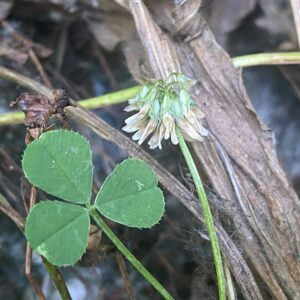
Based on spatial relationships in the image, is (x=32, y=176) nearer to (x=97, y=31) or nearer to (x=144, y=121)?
(x=144, y=121)

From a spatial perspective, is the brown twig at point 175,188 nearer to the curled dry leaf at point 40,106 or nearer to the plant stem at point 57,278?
the curled dry leaf at point 40,106

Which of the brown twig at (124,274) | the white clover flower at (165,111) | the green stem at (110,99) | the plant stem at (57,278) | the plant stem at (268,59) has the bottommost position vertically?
the brown twig at (124,274)

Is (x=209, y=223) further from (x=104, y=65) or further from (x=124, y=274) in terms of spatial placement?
(x=104, y=65)

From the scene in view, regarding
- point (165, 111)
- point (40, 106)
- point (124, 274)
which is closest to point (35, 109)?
point (40, 106)

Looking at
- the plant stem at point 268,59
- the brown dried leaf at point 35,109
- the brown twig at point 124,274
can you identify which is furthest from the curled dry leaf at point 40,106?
the plant stem at point 268,59

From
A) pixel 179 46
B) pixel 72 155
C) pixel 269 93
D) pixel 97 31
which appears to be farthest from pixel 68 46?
pixel 72 155
